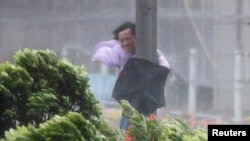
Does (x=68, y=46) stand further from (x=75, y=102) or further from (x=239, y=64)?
(x=75, y=102)

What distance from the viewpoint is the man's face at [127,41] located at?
238cm

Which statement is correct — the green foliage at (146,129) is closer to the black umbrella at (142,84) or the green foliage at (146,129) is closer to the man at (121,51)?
the black umbrella at (142,84)

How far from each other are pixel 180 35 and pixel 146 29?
217cm

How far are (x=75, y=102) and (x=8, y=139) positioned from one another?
28 cm

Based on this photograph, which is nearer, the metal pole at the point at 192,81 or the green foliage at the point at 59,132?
the green foliage at the point at 59,132

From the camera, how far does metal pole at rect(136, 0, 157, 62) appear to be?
1956 mm

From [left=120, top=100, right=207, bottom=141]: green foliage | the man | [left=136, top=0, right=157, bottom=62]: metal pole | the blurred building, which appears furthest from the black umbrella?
the blurred building

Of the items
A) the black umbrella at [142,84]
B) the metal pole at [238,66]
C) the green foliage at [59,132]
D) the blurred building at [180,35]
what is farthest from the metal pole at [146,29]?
the metal pole at [238,66]

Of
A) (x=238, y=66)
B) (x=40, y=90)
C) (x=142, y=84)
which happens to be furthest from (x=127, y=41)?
(x=238, y=66)

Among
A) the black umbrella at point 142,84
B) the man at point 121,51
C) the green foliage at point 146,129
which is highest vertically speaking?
the man at point 121,51

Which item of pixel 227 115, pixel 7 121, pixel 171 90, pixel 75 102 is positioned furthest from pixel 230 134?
pixel 171 90

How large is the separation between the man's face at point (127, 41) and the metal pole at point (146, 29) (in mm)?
327

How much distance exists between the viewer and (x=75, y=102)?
4.16 feet

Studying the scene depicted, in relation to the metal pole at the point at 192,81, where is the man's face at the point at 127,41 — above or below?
above
